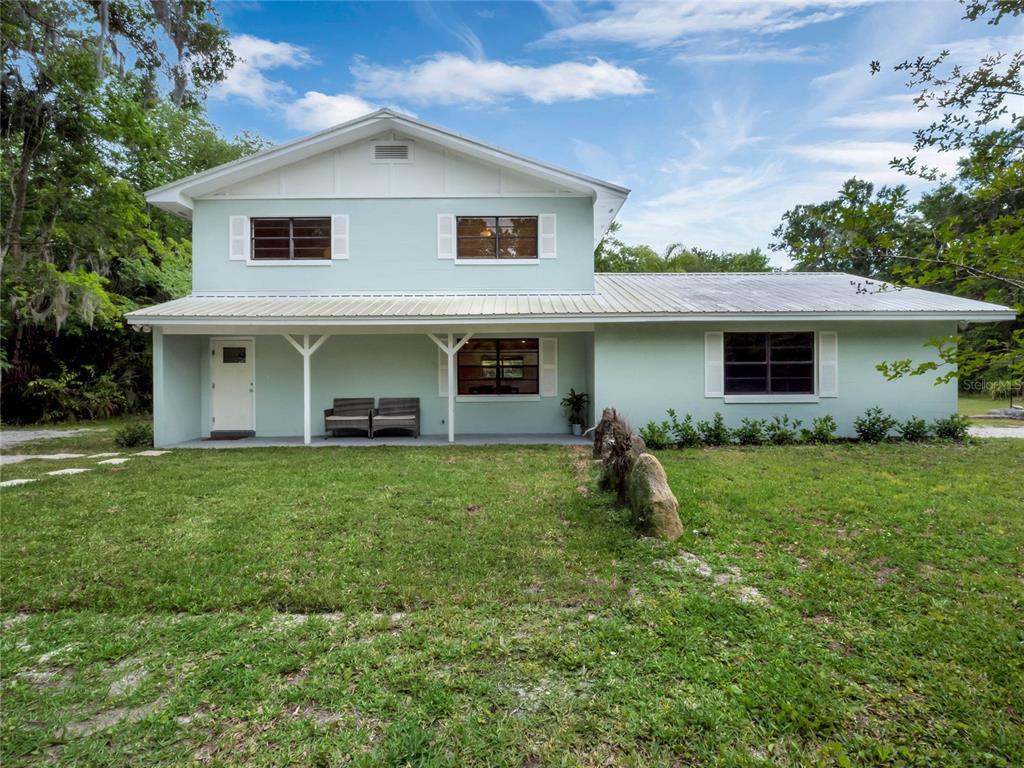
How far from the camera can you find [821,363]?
9.62 m

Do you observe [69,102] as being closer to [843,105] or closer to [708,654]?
[708,654]

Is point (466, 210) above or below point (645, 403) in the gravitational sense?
above

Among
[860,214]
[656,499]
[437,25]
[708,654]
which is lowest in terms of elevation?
[708,654]

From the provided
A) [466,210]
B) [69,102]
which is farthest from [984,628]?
[69,102]

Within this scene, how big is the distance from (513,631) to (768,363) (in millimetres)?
8851

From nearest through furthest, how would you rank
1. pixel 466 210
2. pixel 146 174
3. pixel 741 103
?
1. pixel 466 210
2. pixel 741 103
3. pixel 146 174

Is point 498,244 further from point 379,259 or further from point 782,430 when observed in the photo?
point 782,430

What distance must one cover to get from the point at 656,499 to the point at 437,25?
38.1 feet

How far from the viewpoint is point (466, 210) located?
417 inches

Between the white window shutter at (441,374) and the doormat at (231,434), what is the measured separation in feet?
13.4

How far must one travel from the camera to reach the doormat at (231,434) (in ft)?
34.0

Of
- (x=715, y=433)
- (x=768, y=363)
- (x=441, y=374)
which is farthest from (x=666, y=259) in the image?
(x=441, y=374)

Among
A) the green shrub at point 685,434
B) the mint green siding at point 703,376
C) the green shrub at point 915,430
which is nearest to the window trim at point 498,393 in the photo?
the mint green siding at point 703,376

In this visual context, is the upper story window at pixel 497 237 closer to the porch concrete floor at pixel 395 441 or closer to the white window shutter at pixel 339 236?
the white window shutter at pixel 339 236
